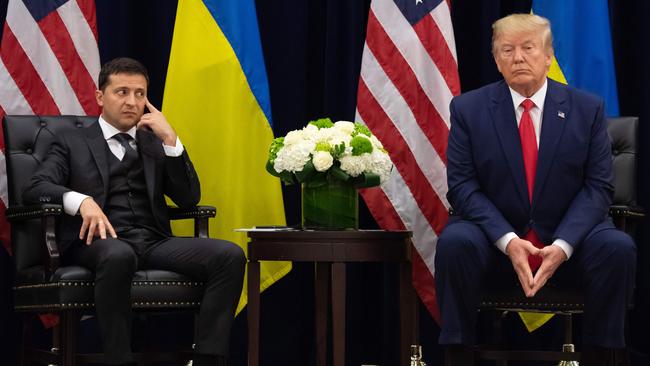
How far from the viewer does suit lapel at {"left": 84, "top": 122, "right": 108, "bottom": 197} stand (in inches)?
184

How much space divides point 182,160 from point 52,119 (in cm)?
70

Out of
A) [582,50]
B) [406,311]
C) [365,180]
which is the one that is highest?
[582,50]

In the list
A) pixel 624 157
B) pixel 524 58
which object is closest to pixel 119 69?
pixel 524 58

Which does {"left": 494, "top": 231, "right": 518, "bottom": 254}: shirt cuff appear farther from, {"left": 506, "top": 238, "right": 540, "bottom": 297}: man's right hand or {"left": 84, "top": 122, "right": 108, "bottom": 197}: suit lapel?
{"left": 84, "top": 122, "right": 108, "bottom": 197}: suit lapel

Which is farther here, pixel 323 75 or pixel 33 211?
pixel 323 75

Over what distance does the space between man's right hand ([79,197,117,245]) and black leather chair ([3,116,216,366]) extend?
105 mm

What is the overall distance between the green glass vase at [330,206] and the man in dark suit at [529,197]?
Result: 480 millimetres

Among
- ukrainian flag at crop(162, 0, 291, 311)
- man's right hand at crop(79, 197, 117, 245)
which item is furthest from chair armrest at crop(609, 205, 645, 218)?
man's right hand at crop(79, 197, 117, 245)

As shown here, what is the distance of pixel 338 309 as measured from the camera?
4.57m

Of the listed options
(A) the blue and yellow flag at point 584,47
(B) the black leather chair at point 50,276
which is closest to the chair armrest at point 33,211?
(B) the black leather chair at point 50,276

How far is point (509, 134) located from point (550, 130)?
169 mm

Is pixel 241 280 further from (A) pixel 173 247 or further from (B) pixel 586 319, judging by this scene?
(B) pixel 586 319

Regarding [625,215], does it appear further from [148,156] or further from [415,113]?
[148,156]

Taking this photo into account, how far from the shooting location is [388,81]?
531 cm
